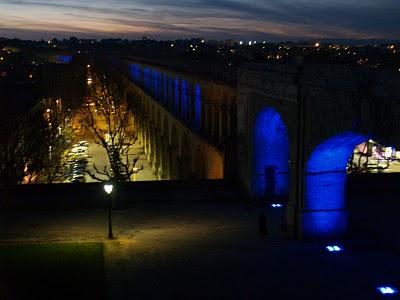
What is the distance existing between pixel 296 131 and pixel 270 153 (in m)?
4.72

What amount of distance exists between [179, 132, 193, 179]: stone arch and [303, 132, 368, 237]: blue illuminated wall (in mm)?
16134

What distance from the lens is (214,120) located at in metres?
30.4

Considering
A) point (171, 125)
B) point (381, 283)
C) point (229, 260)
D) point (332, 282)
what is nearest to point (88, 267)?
point (229, 260)

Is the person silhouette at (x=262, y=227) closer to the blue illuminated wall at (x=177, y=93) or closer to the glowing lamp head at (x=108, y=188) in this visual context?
the glowing lamp head at (x=108, y=188)

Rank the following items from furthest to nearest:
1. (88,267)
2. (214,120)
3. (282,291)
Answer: (214,120)
(88,267)
(282,291)

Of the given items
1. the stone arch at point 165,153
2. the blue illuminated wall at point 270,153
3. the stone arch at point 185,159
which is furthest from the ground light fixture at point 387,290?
the stone arch at point 165,153

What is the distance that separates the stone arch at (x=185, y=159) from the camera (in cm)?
3305

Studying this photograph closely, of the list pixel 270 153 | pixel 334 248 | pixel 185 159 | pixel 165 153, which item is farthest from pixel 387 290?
pixel 165 153

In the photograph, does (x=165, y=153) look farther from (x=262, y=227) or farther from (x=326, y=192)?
(x=326, y=192)

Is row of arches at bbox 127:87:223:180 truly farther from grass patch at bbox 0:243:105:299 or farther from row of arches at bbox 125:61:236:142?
grass patch at bbox 0:243:105:299

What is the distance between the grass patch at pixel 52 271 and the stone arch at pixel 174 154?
20005mm

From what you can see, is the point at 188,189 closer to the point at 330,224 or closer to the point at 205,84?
the point at 330,224

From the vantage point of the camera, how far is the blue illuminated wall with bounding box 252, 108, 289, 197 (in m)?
21.1

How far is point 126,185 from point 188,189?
7.82 ft
